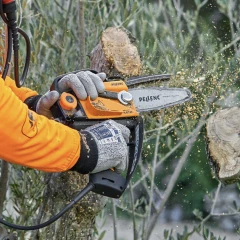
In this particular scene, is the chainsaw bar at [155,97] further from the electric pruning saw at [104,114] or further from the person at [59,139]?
the person at [59,139]

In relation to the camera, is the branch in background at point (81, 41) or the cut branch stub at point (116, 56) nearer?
the cut branch stub at point (116, 56)

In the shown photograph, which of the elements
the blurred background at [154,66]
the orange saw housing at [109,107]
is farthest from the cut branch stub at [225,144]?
the orange saw housing at [109,107]

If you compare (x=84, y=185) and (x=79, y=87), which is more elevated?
(x=79, y=87)

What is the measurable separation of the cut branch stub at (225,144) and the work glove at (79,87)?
75 centimetres

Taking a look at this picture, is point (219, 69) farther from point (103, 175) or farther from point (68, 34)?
point (103, 175)

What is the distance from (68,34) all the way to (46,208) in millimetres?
1428

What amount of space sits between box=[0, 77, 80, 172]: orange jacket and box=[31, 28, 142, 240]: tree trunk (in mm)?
815

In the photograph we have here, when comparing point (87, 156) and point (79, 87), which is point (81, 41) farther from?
point (87, 156)

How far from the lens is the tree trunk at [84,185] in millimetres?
2574

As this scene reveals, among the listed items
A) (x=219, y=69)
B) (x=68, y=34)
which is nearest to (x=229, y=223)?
(x=219, y=69)

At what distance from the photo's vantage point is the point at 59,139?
5.60ft

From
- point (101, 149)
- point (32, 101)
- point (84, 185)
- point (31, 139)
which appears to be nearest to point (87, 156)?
point (101, 149)

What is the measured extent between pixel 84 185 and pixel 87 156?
31.4 inches

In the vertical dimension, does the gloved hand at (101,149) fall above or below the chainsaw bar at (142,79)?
below
